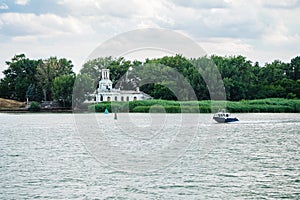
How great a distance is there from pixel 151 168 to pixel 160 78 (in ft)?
252

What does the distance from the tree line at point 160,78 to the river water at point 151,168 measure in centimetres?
5510

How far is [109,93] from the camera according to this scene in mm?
110875

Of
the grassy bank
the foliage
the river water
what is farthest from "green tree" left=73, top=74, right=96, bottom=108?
the river water

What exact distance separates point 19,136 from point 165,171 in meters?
22.6

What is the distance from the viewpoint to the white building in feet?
364

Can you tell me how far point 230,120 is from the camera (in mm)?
58750

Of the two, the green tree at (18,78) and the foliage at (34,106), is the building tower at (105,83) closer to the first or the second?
the foliage at (34,106)

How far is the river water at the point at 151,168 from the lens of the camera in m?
19.8

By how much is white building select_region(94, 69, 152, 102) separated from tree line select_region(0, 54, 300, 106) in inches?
60.4

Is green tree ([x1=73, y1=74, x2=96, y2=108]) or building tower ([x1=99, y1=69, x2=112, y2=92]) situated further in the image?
building tower ([x1=99, y1=69, x2=112, y2=92])

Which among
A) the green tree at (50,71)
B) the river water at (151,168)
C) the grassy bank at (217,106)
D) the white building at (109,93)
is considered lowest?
the river water at (151,168)

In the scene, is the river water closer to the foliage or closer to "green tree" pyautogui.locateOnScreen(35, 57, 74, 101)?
the foliage

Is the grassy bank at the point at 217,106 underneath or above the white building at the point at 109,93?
underneath

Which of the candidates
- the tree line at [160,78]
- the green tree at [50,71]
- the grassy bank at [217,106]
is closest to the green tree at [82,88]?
the tree line at [160,78]
